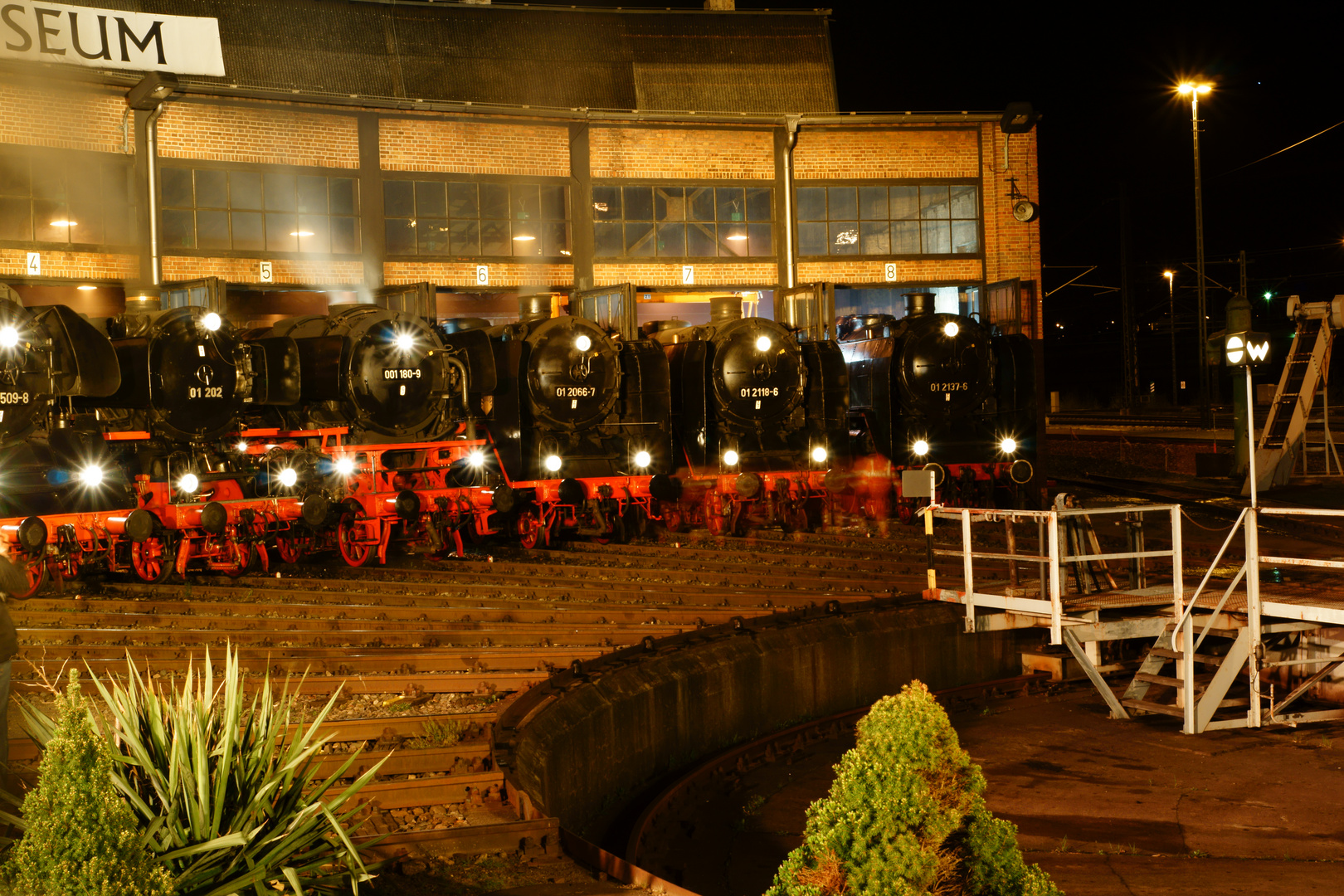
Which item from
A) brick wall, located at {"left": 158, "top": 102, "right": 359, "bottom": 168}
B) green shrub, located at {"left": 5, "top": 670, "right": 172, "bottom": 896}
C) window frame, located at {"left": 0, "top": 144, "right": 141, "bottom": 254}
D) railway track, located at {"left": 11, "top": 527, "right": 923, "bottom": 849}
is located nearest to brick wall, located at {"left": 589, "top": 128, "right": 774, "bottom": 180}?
brick wall, located at {"left": 158, "top": 102, "right": 359, "bottom": 168}

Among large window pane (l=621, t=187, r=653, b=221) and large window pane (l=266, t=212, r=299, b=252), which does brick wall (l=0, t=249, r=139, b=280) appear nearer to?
large window pane (l=266, t=212, r=299, b=252)

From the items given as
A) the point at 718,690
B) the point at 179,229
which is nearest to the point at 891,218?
the point at 179,229

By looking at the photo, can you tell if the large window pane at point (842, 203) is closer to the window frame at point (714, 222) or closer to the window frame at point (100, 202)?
the window frame at point (714, 222)

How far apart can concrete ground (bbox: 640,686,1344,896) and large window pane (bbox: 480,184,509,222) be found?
14.9 meters

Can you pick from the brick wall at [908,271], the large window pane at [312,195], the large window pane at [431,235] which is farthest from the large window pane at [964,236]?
the large window pane at [312,195]

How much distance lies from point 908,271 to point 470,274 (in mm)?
9230

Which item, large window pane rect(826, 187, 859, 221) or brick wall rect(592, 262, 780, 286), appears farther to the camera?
large window pane rect(826, 187, 859, 221)

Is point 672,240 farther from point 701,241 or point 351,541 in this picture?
point 351,541

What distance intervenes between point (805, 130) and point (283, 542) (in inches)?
596

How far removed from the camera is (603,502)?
1642cm

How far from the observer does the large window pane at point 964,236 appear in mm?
25188

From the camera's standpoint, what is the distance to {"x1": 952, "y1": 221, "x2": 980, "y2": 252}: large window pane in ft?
82.6

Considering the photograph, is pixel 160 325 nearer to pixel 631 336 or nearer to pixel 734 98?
pixel 631 336

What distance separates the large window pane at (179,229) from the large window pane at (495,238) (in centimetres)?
532
